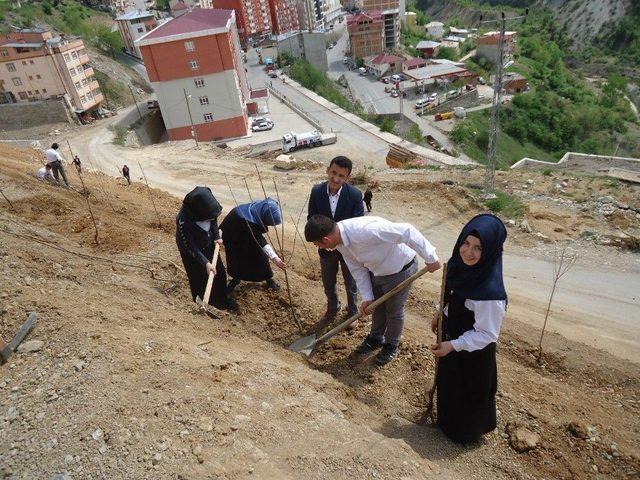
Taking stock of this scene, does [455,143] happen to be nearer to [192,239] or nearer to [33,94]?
[33,94]

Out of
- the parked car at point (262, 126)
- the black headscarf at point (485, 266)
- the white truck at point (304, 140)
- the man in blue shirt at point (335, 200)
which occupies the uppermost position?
the black headscarf at point (485, 266)

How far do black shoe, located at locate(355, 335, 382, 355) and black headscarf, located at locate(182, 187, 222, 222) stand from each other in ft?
5.89

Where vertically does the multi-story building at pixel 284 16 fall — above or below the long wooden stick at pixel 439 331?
below

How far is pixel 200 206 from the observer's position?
380 centimetres

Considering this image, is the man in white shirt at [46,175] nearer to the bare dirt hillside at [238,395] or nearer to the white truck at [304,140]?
the bare dirt hillside at [238,395]

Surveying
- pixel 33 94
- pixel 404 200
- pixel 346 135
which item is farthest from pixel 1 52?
pixel 404 200

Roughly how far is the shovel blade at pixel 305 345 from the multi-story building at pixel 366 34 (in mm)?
55469

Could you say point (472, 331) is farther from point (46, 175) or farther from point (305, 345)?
point (46, 175)

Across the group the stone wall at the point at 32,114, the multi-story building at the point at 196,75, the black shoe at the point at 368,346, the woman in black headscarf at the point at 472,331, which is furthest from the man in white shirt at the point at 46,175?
the stone wall at the point at 32,114

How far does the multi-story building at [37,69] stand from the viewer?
2506 cm

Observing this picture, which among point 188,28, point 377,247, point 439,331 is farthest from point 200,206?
point 188,28

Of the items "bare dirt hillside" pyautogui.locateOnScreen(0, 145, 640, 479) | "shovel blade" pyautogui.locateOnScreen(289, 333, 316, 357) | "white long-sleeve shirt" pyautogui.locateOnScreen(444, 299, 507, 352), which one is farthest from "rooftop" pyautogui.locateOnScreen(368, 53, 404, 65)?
"white long-sleeve shirt" pyautogui.locateOnScreen(444, 299, 507, 352)

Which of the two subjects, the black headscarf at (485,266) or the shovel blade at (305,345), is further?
the shovel blade at (305,345)

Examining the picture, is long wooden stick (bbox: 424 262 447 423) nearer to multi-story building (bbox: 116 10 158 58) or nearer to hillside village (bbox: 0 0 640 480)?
hillside village (bbox: 0 0 640 480)
